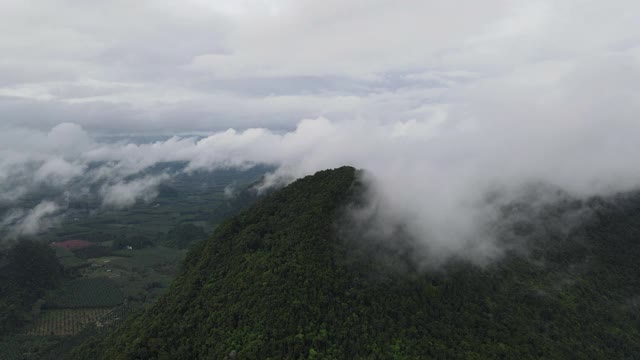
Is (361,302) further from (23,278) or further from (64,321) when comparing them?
(23,278)

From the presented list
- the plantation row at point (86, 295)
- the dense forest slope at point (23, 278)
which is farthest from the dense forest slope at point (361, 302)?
the plantation row at point (86, 295)

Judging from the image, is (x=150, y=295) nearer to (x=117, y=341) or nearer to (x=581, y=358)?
(x=117, y=341)

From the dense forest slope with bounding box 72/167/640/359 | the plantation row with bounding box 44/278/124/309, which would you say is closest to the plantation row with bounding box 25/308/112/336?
the plantation row with bounding box 44/278/124/309

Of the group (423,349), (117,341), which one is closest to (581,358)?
(423,349)

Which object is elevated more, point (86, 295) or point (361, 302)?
point (361, 302)

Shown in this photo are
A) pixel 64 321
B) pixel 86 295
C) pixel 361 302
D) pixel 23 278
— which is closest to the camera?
pixel 361 302

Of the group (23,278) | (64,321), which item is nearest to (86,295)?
(64,321)

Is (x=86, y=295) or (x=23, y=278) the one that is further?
(x=23, y=278)
